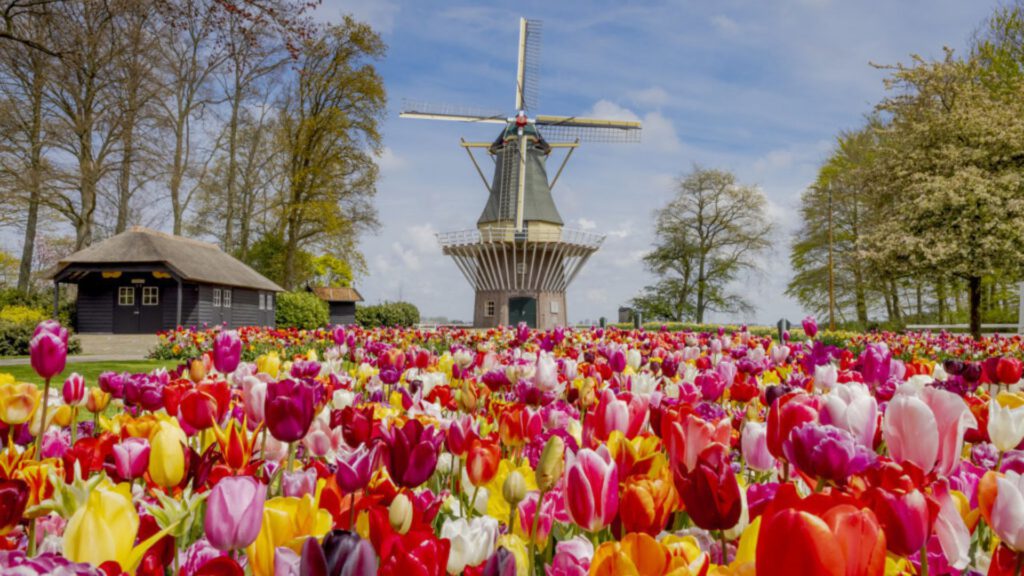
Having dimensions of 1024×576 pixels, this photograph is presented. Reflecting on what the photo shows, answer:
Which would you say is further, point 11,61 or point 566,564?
point 11,61

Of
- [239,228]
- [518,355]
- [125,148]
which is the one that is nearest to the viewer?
[518,355]

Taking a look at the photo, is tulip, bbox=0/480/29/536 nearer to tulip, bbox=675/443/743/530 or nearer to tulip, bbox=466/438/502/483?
tulip, bbox=466/438/502/483

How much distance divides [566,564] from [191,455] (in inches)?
39.2

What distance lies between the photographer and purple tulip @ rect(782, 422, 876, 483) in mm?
1312

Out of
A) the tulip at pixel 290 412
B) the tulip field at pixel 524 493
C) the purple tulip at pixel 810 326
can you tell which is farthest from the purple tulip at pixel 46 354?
the purple tulip at pixel 810 326

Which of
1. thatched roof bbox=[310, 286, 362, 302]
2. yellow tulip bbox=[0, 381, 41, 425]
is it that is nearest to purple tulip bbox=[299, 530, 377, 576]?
yellow tulip bbox=[0, 381, 41, 425]

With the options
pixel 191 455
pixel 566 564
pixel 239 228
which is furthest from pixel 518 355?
pixel 239 228

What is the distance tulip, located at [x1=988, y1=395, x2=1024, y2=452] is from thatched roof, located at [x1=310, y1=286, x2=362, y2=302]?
129ft

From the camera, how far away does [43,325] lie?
7.91ft

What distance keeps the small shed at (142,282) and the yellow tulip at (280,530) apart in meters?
27.1

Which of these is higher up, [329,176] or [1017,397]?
[329,176]

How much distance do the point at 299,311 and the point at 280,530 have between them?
32.9 m

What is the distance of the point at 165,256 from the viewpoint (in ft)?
87.9

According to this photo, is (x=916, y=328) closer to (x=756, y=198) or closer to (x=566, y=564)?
(x=756, y=198)
